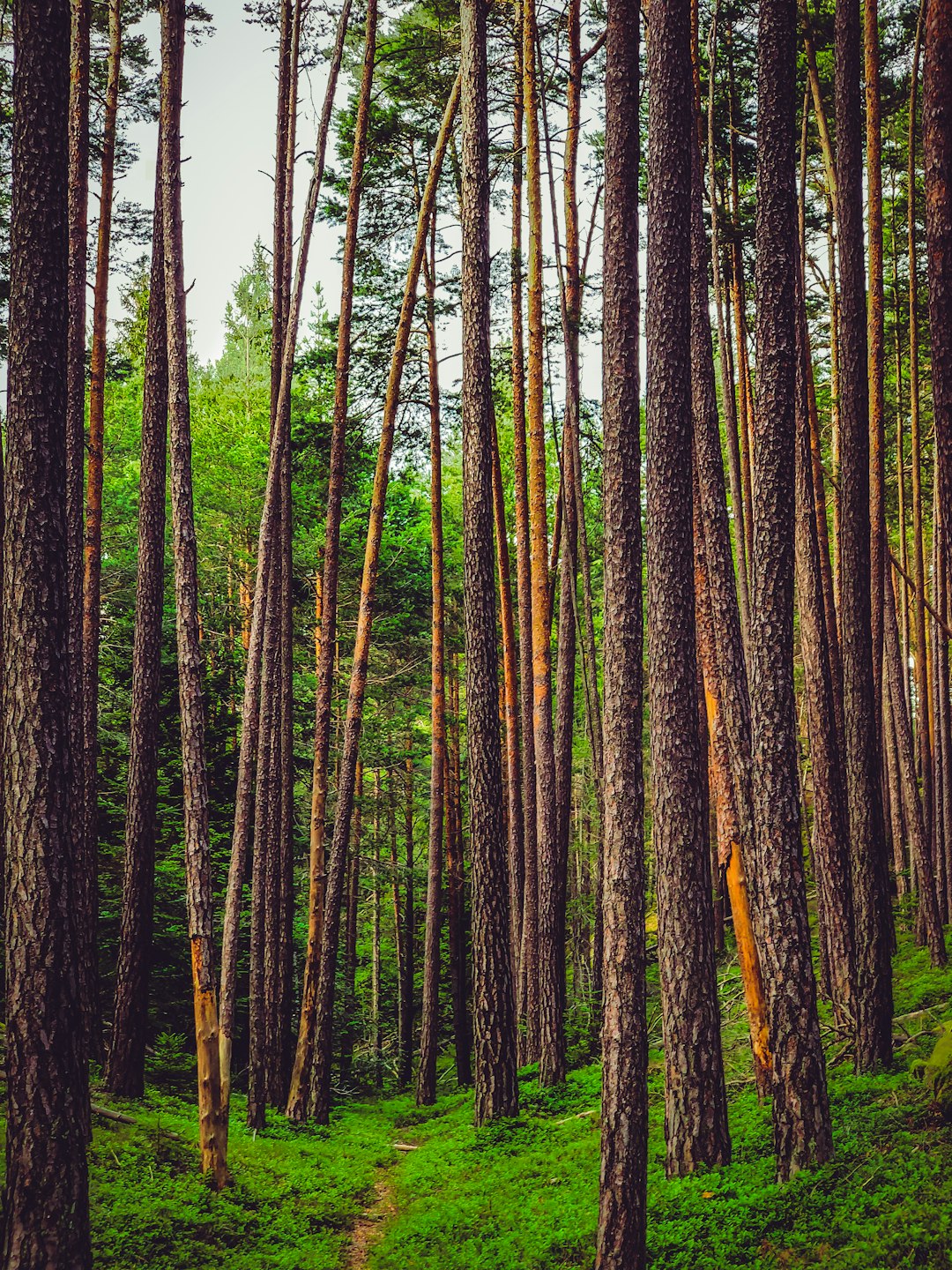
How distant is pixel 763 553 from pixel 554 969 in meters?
7.29

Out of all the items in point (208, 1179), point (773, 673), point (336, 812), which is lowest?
point (208, 1179)

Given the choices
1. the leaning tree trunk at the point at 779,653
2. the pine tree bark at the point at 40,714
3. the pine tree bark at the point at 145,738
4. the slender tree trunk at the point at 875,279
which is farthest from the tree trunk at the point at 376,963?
the pine tree bark at the point at 40,714

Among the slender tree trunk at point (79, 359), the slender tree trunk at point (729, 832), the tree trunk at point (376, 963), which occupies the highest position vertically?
the slender tree trunk at point (79, 359)

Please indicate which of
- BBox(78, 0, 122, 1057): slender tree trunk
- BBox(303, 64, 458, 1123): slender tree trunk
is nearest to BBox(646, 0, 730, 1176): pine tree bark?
BBox(78, 0, 122, 1057): slender tree trunk

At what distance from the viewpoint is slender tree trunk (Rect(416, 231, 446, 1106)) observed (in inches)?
583

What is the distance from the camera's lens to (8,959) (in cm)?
424

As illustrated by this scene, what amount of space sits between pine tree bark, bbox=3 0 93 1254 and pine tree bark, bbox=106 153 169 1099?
5022mm

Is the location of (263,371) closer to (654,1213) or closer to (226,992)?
(226,992)

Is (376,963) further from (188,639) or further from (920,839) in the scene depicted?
(188,639)

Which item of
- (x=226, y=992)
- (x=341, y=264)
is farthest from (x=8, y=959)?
(x=341, y=264)

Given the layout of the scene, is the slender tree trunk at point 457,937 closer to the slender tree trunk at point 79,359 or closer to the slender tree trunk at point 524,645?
the slender tree trunk at point 524,645

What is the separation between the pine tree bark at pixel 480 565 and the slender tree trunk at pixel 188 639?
2686 millimetres

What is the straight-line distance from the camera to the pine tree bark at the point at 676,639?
6.12 metres

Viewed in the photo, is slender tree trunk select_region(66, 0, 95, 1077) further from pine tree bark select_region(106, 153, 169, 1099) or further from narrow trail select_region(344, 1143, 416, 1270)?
narrow trail select_region(344, 1143, 416, 1270)
